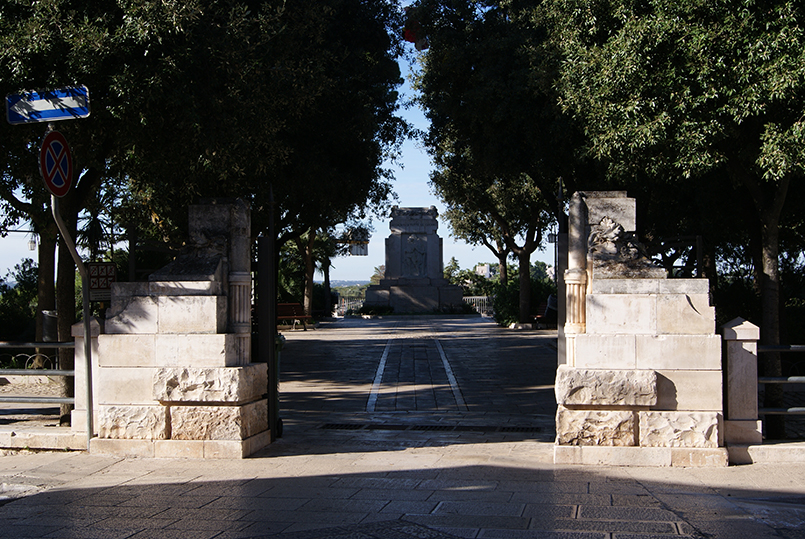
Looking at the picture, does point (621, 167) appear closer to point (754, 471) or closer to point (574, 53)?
point (574, 53)

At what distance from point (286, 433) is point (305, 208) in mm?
8508

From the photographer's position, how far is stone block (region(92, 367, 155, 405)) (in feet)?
22.1

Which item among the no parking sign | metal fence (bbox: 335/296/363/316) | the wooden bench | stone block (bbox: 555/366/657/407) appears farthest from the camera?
metal fence (bbox: 335/296/363/316)

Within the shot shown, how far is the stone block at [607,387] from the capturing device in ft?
20.3

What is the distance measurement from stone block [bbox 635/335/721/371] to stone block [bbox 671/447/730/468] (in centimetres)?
71

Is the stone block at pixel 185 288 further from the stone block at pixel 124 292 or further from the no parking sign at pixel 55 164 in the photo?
the no parking sign at pixel 55 164

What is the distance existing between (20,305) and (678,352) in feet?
50.0

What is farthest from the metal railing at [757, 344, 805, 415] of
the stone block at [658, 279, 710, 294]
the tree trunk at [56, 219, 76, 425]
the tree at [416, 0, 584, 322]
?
the tree at [416, 0, 584, 322]

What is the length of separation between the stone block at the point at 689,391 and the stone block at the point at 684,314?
372 millimetres

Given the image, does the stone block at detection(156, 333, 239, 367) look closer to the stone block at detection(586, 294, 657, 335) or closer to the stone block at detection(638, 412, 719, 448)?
the stone block at detection(586, 294, 657, 335)

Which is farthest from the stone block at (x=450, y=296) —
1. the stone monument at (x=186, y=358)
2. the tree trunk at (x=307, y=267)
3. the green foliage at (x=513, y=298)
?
the stone monument at (x=186, y=358)

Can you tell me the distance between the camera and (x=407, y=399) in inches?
424

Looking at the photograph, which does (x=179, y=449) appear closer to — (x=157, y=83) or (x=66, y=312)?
(x=66, y=312)

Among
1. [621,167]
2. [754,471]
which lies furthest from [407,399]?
[754,471]
